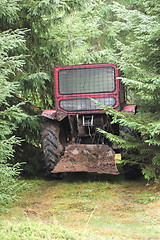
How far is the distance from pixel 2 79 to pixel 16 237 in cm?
241

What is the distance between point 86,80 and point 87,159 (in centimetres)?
187

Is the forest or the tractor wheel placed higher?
the forest

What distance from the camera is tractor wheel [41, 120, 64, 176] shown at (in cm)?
841

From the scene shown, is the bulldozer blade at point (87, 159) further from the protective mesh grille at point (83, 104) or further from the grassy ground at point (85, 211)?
the protective mesh grille at point (83, 104)

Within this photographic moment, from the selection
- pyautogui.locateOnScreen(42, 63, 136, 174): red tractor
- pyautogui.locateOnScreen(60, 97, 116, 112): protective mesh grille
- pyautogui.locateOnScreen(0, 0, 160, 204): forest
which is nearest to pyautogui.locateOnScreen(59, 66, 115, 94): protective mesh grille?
pyautogui.locateOnScreen(42, 63, 136, 174): red tractor

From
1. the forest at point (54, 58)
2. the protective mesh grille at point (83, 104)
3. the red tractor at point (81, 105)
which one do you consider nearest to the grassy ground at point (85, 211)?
the forest at point (54, 58)

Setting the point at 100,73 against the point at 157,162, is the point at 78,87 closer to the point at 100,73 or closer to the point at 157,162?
the point at 100,73

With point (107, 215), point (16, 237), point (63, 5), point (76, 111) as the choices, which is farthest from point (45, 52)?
point (16, 237)

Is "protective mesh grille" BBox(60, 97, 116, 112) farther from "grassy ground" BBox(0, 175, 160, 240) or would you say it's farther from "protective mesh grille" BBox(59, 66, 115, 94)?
"grassy ground" BBox(0, 175, 160, 240)

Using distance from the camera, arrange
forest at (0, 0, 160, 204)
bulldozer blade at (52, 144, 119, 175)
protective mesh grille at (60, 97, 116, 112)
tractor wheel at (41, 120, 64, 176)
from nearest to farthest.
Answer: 1. forest at (0, 0, 160, 204)
2. bulldozer blade at (52, 144, 119, 175)
3. tractor wheel at (41, 120, 64, 176)
4. protective mesh grille at (60, 97, 116, 112)

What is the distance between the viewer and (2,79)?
17.7 ft

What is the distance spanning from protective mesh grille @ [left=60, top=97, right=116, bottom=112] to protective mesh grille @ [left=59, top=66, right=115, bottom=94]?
0.21m

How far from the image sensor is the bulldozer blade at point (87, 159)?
A: 7867 mm

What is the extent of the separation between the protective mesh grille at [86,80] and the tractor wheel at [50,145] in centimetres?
88
